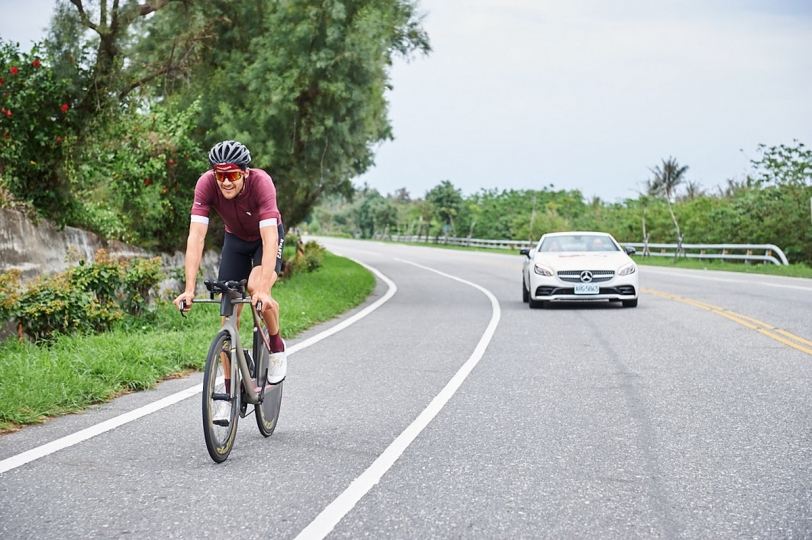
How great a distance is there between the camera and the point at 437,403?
24.5ft

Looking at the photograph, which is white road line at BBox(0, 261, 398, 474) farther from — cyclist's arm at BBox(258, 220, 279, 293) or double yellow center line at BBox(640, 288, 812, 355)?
double yellow center line at BBox(640, 288, 812, 355)

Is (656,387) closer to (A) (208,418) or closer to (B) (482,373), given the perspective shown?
(B) (482,373)

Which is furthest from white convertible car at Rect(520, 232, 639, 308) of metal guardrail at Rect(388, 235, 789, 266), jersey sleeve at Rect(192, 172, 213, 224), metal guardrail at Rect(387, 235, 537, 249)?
metal guardrail at Rect(387, 235, 537, 249)

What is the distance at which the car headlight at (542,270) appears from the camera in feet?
53.6

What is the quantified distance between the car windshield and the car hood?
1.38 feet

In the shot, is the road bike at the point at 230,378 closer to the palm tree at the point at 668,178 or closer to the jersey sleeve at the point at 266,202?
the jersey sleeve at the point at 266,202

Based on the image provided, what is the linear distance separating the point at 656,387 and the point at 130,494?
506 cm

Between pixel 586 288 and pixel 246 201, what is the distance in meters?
11.3

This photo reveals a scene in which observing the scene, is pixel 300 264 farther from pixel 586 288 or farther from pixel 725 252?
pixel 725 252

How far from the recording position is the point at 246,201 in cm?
579

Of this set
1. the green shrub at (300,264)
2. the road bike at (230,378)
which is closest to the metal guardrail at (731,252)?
the green shrub at (300,264)

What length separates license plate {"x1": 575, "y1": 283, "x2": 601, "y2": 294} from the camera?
16219 mm

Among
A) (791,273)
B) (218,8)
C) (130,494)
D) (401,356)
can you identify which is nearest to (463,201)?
(791,273)

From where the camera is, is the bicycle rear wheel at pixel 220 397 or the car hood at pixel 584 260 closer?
the bicycle rear wheel at pixel 220 397
